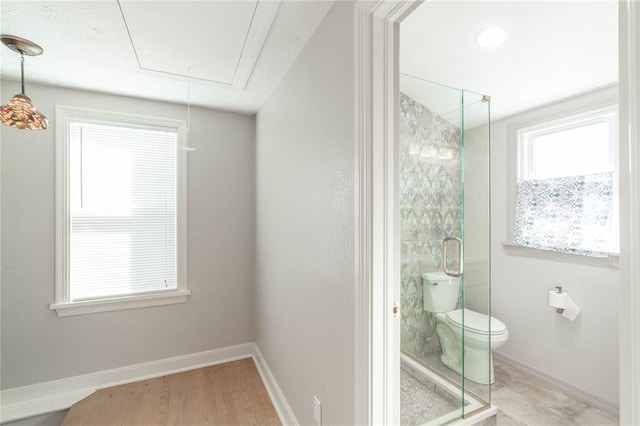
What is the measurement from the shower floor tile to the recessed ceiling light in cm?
208

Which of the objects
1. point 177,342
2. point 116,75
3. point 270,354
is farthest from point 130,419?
point 116,75

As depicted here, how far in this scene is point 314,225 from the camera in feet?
5.32

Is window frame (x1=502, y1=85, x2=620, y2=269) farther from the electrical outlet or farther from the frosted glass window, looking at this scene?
the electrical outlet

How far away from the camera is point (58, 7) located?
141 centimetres

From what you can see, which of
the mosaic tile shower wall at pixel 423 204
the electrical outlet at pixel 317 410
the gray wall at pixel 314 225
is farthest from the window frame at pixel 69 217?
the mosaic tile shower wall at pixel 423 204

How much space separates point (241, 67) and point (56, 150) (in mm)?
1625

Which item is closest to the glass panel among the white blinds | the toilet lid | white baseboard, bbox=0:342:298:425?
the toilet lid

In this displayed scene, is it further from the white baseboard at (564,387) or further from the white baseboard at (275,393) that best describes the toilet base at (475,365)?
the white baseboard at (275,393)

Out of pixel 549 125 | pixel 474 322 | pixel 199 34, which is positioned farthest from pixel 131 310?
pixel 549 125

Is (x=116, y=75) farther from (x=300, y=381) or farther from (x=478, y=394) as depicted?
(x=478, y=394)

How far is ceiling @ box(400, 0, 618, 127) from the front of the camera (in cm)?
140

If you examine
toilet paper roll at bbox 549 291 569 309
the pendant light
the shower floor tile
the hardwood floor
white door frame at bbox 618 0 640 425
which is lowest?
the hardwood floor

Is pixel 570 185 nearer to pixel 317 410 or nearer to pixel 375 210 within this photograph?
pixel 375 210

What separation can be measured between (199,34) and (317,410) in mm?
2162
